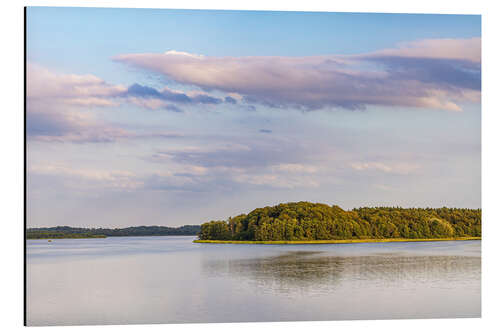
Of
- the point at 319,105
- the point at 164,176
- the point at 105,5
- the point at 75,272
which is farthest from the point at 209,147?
the point at 75,272

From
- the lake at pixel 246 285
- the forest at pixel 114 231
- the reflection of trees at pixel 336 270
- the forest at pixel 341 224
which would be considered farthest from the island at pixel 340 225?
the forest at pixel 114 231

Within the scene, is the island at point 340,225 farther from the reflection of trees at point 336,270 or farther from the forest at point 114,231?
the forest at point 114,231

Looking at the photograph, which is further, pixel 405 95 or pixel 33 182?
pixel 405 95

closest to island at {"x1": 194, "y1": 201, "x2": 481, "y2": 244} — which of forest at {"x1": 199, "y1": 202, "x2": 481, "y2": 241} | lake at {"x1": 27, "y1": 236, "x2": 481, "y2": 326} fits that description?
forest at {"x1": 199, "y1": 202, "x2": 481, "y2": 241}

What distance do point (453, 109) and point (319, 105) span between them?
1.88m

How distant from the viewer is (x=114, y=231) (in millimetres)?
9836

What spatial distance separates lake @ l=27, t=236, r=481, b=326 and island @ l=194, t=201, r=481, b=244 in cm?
28

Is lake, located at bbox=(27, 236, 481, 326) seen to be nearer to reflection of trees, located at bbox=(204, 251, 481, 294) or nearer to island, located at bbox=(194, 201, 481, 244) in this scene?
reflection of trees, located at bbox=(204, 251, 481, 294)

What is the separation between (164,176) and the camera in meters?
9.34

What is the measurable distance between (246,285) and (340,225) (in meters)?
3.61

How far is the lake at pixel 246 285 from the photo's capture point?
26.1 feet

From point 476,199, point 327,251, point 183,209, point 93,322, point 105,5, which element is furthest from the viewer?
point 327,251

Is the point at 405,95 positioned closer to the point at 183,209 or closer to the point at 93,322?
the point at 183,209

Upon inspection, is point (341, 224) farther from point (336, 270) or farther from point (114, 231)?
point (114, 231)
